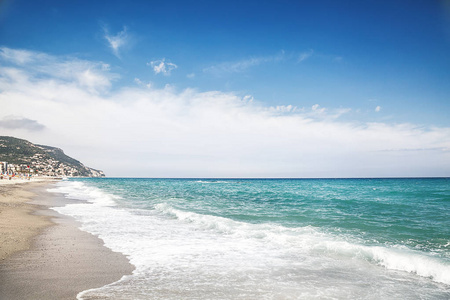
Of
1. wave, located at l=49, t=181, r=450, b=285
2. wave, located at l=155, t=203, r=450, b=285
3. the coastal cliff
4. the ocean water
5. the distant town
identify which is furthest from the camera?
the coastal cliff

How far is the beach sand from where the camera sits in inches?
231

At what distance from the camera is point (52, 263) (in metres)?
7.72

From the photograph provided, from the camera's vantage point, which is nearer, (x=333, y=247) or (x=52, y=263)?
(x=52, y=263)

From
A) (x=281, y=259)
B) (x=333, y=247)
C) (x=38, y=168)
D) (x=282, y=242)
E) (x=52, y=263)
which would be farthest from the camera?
(x=38, y=168)

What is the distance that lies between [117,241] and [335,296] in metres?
8.89

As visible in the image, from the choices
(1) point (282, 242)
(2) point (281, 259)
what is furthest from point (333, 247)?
(2) point (281, 259)

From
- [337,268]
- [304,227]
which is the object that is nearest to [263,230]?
[304,227]

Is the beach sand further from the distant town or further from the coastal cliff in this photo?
the coastal cliff

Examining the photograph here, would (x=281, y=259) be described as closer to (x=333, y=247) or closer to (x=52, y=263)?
(x=333, y=247)

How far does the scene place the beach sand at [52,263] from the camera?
19.3ft

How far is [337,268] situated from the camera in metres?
8.04

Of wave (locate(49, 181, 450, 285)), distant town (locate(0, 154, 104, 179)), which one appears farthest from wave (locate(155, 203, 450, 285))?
distant town (locate(0, 154, 104, 179))

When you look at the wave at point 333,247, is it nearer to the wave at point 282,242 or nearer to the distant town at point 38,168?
the wave at point 282,242

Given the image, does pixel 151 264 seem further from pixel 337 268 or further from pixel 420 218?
pixel 420 218
